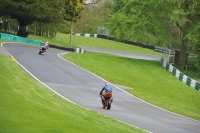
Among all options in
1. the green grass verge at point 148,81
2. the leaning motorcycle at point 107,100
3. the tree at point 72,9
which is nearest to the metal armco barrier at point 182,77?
the green grass verge at point 148,81

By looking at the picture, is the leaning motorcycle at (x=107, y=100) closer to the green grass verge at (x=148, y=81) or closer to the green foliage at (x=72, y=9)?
the green grass verge at (x=148, y=81)

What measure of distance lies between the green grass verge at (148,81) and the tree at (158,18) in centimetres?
353

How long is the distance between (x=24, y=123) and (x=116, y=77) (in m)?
25.9

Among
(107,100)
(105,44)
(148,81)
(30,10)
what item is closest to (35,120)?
(107,100)

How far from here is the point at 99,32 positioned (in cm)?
9706

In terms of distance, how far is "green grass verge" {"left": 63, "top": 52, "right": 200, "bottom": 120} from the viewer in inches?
1210

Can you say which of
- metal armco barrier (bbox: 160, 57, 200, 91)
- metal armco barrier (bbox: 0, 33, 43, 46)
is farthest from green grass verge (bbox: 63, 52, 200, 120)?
metal armco barrier (bbox: 0, 33, 43, 46)

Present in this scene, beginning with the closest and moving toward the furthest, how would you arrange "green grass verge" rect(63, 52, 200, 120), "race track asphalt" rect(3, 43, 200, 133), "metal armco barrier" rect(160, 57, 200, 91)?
"race track asphalt" rect(3, 43, 200, 133) → "green grass verge" rect(63, 52, 200, 120) → "metal armco barrier" rect(160, 57, 200, 91)

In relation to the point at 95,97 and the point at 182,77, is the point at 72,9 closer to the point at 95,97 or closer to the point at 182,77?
the point at 182,77

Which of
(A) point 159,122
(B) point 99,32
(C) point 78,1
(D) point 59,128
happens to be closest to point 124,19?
(C) point 78,1

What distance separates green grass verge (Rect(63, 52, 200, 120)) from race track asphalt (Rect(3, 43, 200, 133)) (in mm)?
1750

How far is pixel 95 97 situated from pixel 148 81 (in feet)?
46.0

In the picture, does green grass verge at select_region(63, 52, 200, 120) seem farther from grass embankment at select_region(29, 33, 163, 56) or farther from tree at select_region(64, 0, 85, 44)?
grass embankment at select_region(29, 33, 163, 56)

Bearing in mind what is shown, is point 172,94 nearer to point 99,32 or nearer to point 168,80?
point 168,80
